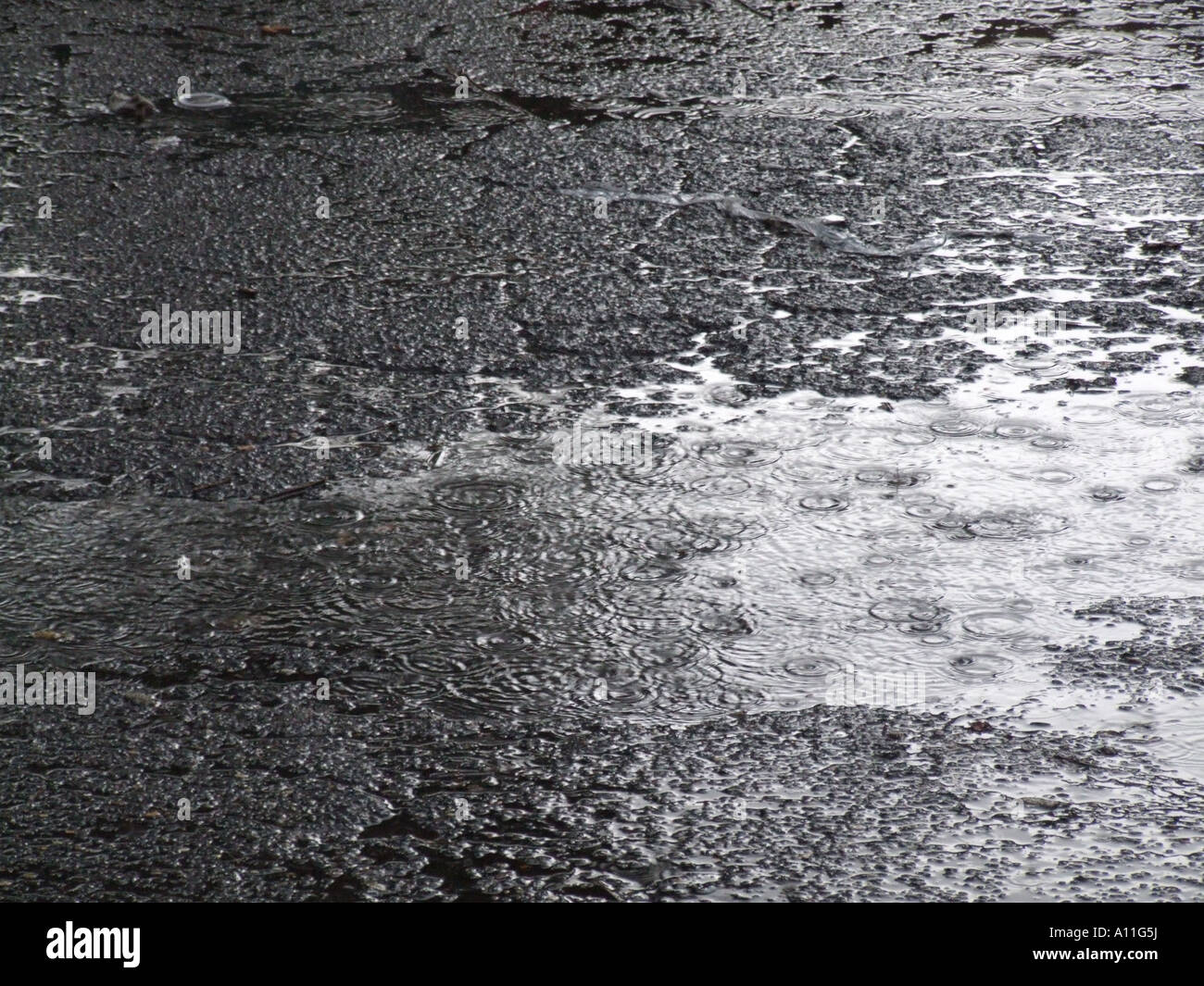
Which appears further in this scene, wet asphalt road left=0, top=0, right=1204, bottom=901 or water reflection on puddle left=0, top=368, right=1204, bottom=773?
water reflection on puddle left=0, top=368, right=1204, bottom=773

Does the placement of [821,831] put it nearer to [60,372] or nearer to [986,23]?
[60,372]

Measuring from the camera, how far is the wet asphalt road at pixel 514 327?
9.64 ft

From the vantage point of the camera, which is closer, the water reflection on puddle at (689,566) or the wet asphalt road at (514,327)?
the wet asphalt road at (514,327)

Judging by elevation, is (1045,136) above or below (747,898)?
above

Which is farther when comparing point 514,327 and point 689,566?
point 514,327

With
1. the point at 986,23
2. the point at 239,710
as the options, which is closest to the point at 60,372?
the point at 239,710

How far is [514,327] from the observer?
17.0ft

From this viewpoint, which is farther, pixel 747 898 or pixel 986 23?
pixel 986 23

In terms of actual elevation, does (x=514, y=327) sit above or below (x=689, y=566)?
above

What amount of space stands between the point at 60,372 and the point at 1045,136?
15.1 ft

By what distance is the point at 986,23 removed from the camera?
874cm

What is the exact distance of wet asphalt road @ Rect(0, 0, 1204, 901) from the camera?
294 centimetres
